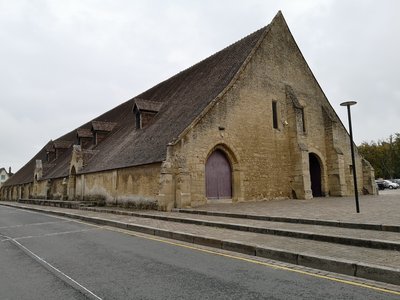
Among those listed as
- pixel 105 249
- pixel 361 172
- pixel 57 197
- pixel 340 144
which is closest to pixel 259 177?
pixel 340 144

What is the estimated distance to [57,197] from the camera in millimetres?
28547

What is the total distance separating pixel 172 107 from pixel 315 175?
1026 cm

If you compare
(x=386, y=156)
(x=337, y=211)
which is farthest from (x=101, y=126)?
(x=386, y=156)

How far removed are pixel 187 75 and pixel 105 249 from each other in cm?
1813

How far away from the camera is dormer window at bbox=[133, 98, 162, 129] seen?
68.7 feet

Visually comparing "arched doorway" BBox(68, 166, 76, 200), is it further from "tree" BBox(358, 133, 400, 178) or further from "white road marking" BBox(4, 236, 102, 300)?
"tree" BBox(358, 133, 400, 178)

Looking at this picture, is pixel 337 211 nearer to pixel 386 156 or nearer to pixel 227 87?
pixel 227 87

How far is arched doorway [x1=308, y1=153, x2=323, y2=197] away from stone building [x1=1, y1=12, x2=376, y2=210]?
67 millimetres

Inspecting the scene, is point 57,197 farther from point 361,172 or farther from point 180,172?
point 361,172

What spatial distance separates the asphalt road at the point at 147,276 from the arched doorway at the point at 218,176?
8.44 meters

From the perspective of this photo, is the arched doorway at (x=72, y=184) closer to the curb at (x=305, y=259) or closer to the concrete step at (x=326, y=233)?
the concrete step at (x=326, y=233)

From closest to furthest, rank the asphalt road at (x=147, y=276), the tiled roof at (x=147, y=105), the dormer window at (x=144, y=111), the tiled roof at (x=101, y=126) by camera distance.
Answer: the asphalt road at (x=147, y=276)
the tiled roof at (x=147, y=105)
the dormer window at (x=144, y=111)
the tiled roof at (x=101, y=126)

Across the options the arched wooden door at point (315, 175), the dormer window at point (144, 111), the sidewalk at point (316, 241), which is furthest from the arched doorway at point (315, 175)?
the sidewalk at point (316, 241)

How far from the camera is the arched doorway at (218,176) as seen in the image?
16.3m
